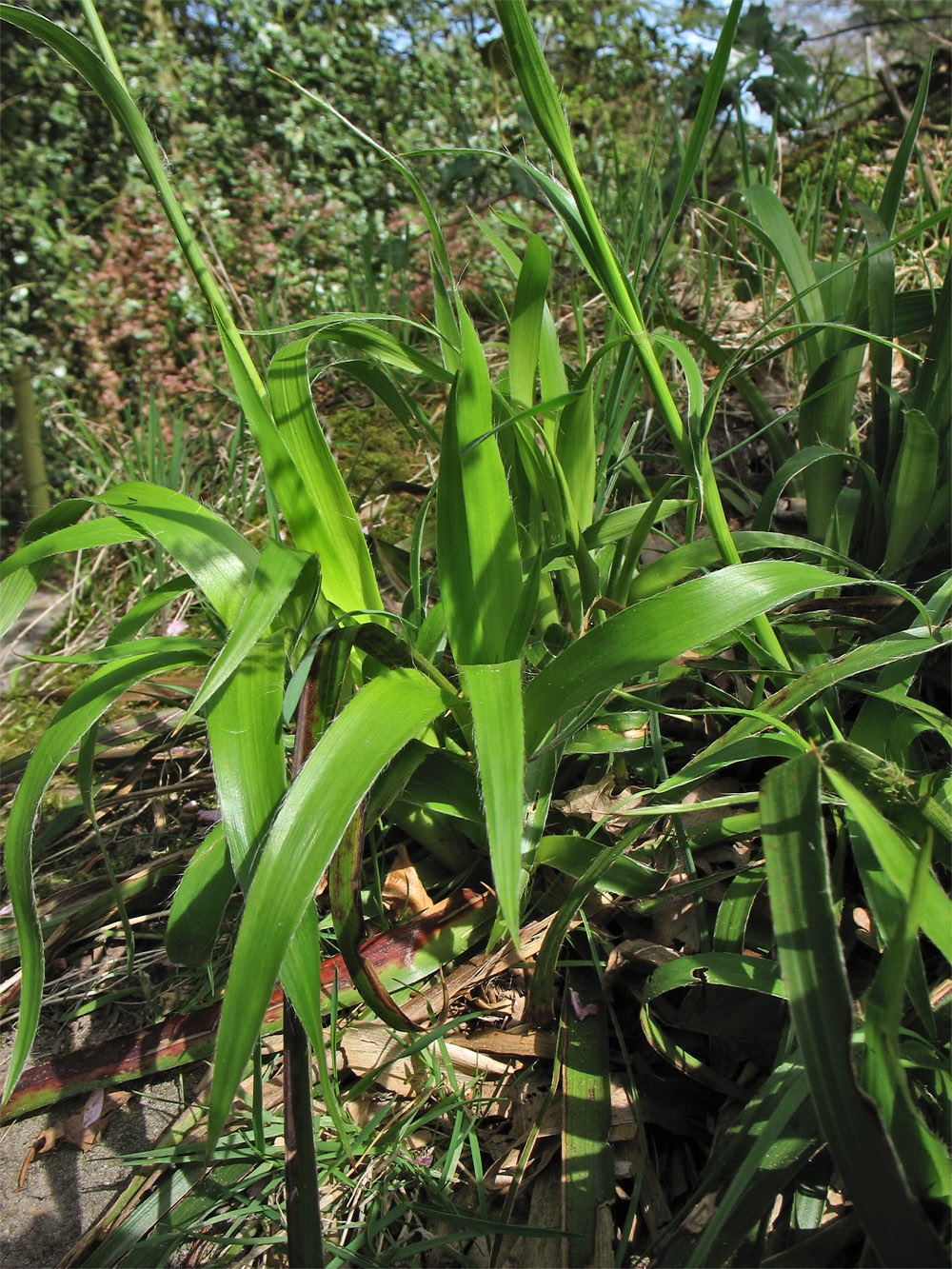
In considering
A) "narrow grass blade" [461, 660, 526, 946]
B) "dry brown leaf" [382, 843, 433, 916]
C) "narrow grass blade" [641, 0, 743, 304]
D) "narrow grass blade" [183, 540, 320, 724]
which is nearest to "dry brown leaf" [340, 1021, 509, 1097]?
"dry brown leaf" [382, 843, 433, 916]

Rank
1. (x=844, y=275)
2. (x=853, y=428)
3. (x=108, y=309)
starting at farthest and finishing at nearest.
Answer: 1. (x=108, y=309)
2. (x=853, y=428)
3. (x=844, y=275)

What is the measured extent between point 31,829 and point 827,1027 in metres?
0.65

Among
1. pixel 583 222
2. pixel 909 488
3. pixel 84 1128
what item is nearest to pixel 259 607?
pixel 583 222

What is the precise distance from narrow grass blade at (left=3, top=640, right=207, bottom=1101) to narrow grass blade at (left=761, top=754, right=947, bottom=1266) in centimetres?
59

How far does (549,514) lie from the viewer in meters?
1.03

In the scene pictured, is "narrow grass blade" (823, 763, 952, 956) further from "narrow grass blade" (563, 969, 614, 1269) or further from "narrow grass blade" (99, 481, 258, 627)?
"narrow grass blade" (99, 481, 258, 627)

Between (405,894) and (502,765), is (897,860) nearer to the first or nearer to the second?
(502,765)

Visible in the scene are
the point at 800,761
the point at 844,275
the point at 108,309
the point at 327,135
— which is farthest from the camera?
the point at 327,135

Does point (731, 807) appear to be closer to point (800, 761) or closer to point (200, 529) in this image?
point (800, 761)

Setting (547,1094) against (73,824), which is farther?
(73,824)

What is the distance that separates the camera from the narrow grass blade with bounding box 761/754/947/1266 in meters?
0.51

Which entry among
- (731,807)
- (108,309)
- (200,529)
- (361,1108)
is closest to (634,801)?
(731,807)

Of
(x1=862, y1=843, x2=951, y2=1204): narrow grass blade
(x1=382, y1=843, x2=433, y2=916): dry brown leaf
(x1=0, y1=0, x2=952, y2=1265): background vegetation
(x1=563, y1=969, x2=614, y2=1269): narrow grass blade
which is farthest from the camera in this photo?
(x1=382, y1=843, x2=433, y2=916): dry brown leaf

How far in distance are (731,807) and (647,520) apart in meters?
0.37
